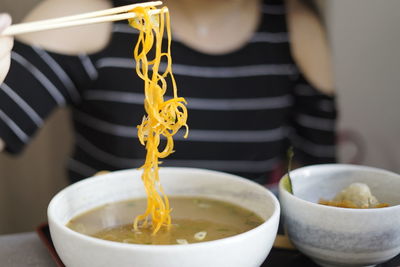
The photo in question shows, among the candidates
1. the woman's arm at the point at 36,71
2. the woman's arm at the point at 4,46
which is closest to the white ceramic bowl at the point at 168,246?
the woman's arm at the point at 4,46

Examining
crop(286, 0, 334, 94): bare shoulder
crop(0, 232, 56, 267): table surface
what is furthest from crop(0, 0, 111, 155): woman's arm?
crop(286, 0, 334, 94): bare shoulder

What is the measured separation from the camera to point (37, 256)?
895 millimetres

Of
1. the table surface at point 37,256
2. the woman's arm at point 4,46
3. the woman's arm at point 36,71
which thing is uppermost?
the woman's arm at point 4,46

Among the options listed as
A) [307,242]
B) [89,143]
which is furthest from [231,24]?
[307,242]

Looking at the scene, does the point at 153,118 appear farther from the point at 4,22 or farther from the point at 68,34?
the point at 68,34

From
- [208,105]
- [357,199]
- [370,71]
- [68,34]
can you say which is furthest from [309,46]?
[357,199]

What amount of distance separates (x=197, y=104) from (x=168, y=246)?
0.97 metres

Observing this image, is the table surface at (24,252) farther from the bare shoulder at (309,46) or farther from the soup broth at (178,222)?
the bare shoulder at (309,46)

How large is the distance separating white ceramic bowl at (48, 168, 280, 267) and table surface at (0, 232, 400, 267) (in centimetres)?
8

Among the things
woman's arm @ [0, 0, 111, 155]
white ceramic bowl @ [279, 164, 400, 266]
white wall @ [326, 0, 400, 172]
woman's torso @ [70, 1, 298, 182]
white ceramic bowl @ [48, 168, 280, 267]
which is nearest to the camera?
white ceramic bowl @ [48, 168, 280, 267]

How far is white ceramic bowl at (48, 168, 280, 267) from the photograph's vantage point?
658mm

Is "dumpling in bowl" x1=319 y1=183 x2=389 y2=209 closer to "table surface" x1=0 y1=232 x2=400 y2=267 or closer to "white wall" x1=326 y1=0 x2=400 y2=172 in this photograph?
"table surface" x1=0 y1=232 x2=400 y2=267

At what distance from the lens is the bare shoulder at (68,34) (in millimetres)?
1388

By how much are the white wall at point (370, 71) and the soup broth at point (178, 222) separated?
1.04m
